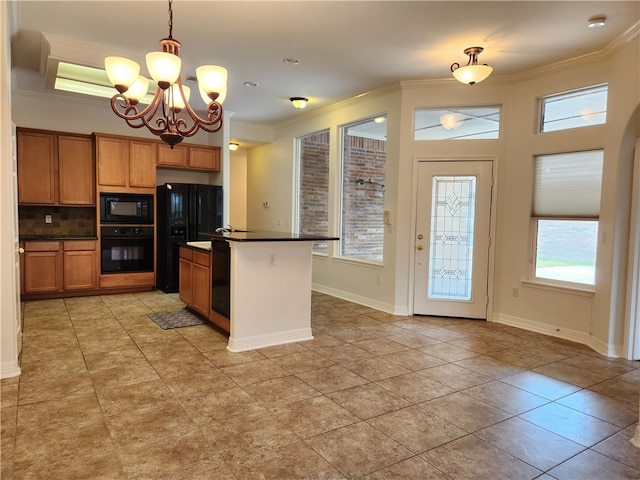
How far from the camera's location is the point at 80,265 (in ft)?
18.8

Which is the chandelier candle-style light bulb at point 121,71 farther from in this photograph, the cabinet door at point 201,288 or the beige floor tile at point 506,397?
the beige floor tile at point 506,397

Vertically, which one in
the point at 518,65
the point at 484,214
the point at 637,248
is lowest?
the point at 637,248

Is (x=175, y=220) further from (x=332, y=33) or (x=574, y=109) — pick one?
(x=574, y=109)

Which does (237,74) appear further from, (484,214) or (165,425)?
(165,425)

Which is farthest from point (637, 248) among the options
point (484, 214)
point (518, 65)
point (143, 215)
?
point (143, 215)

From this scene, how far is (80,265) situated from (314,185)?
3.77 m

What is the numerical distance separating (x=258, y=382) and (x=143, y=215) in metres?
4.18

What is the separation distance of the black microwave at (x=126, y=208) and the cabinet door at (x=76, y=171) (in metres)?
0.24

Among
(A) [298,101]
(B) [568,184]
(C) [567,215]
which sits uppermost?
(A) [298,101]

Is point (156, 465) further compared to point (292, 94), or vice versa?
point (292, 94)

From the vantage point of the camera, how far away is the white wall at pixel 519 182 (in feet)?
12.4

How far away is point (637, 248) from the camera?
3.69m

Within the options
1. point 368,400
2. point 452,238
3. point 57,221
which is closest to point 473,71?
point 452,238

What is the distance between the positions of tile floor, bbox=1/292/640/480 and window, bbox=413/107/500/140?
8.03 feet
